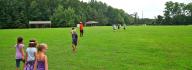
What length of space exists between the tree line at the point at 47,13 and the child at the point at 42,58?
334 feet

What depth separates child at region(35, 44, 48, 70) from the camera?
28.1ft

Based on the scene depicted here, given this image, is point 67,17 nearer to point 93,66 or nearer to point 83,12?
point 83,12

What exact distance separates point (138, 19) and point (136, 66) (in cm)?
18571

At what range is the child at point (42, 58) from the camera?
28.1ft

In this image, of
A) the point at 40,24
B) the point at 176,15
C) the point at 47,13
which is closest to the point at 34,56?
the point at 40,24

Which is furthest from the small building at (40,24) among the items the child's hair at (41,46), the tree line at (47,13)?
the child's hair at (41,46)

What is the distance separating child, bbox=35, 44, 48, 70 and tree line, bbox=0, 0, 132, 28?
102m

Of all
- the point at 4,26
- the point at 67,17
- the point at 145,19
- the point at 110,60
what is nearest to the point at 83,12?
the point at 67,17

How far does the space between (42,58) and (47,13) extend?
406ft

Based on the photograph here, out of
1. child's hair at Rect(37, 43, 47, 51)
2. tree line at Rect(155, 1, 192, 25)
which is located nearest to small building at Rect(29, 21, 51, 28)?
tree line at Rect(155, 1, 192, 25)

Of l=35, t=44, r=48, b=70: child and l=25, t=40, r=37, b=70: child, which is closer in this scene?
l=35, t=44, r=48, b=70: child

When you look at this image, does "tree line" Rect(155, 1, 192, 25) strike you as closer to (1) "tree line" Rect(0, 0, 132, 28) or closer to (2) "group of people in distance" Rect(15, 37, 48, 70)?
(1) "tree line" Rect(0, 0, 132, 28)

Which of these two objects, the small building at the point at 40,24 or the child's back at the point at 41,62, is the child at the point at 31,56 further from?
the small building at the point at 40,24

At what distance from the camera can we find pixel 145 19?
638 ft
